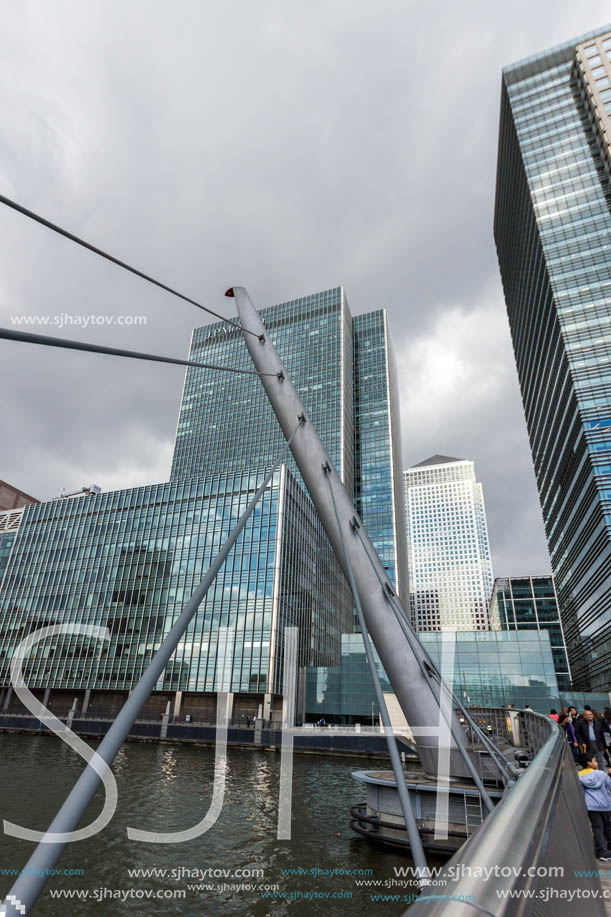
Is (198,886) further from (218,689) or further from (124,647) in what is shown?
(124,647)

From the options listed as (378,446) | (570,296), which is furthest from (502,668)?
(378,446)

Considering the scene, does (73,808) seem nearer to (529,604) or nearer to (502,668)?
(502,668)

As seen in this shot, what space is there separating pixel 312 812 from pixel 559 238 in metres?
98.1

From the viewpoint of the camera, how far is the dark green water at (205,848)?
11.0m

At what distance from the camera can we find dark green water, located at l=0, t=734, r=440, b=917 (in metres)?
11.0

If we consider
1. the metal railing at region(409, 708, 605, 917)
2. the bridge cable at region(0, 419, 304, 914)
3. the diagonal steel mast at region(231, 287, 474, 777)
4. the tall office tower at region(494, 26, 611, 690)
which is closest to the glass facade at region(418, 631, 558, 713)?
the tall office tower at region(494, 26, 611, 690)

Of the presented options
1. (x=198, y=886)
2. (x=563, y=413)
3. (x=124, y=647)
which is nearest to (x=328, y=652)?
(x=124, y=647)

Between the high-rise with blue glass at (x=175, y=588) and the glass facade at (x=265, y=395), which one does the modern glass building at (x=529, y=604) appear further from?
the high-rise with blue glass at (x=175, y=588)

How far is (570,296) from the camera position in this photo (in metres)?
80.9

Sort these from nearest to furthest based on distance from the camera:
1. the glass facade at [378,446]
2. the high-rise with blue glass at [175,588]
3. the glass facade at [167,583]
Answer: the high-rise with blue glass at [175,588] → the glass facade at [167,583] → the glass facade at [378,446]

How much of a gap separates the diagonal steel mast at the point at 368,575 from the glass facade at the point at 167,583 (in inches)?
2055

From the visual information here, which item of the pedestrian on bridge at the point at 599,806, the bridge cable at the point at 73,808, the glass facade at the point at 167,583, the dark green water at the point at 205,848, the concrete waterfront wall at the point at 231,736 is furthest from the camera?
the glass facade at the point at 167,583

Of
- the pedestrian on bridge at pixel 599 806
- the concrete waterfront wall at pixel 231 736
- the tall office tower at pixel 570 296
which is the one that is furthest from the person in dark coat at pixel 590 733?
the tall office tower at pixel 570 296

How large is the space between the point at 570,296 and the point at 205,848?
91159mm
